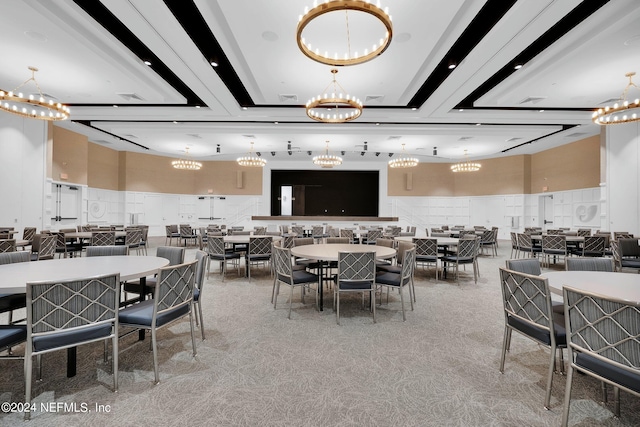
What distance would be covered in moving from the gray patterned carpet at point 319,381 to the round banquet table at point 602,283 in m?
0.80

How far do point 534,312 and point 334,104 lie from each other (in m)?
5.49

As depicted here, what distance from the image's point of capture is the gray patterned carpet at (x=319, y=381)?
2.01 metres

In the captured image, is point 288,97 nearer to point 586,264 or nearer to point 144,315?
point 144,315

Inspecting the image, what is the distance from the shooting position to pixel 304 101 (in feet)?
25.6

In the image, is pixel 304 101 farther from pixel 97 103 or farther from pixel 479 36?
pixel 97 103

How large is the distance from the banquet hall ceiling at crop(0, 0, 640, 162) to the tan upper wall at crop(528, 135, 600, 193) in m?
0.98

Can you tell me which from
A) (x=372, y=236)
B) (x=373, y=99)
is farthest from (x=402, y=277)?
(x=373, y=99)

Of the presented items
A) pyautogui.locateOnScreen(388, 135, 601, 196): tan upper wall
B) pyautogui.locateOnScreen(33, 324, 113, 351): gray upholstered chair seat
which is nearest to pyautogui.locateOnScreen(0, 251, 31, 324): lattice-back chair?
pyautogui.locateOnScreen(33, 324, 113, 351): gray upholstered chair seat

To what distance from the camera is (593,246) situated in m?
6.68

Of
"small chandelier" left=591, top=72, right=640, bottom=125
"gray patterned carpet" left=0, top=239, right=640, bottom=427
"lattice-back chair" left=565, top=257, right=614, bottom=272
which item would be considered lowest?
"gray patterned carpet" left=0, top=239, right=640, bottom=427

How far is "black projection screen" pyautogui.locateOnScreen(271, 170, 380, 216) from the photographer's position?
16.5 meters

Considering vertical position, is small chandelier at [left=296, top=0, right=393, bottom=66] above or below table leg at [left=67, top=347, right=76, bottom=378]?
above

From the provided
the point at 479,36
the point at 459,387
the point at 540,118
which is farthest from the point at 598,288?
the point at 540,118

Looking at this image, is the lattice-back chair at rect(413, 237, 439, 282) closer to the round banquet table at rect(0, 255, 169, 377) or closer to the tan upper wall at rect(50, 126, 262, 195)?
the round banquet table at rect(0, 255, 169, 377)
